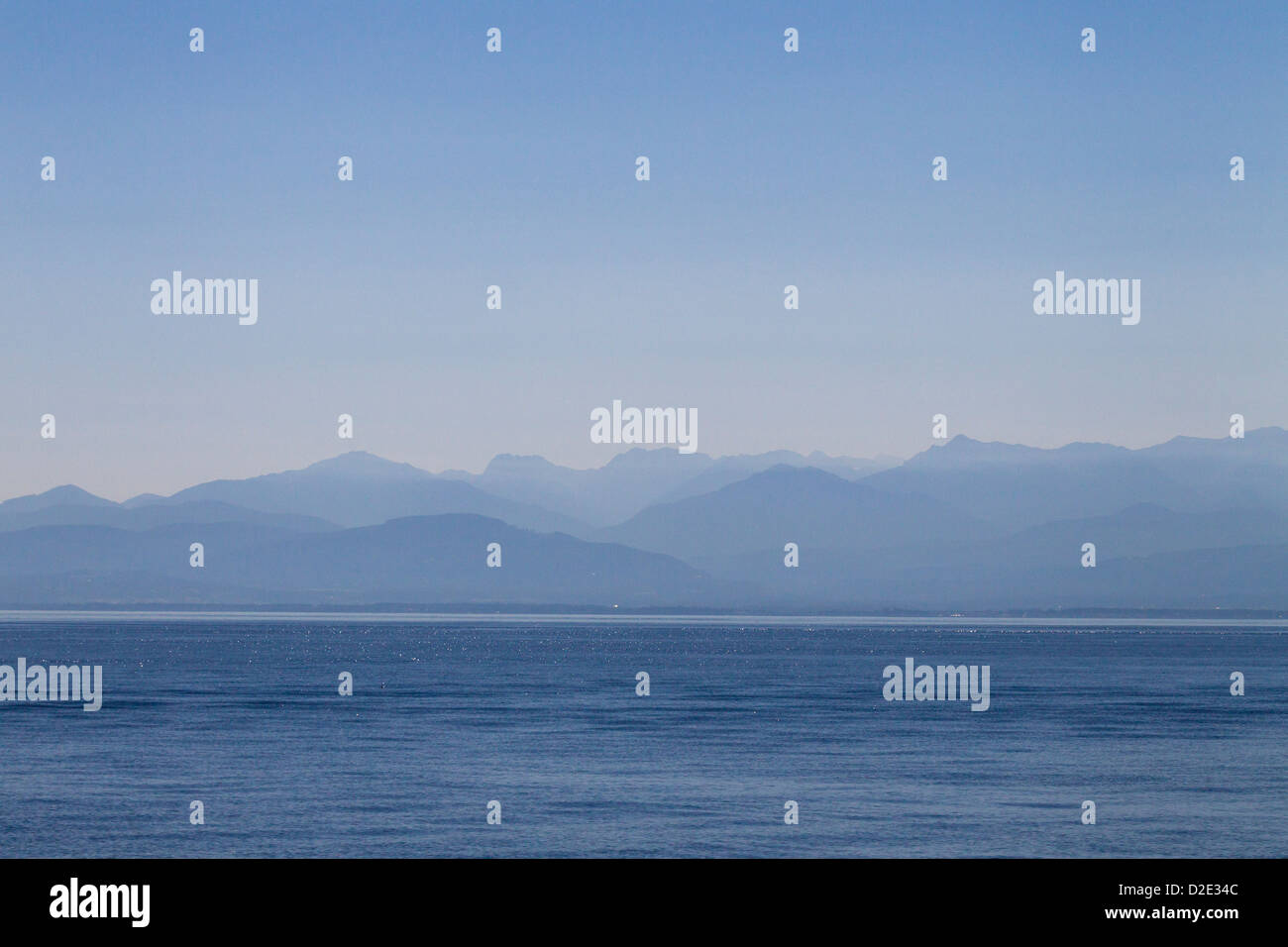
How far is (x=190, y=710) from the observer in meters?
92.6

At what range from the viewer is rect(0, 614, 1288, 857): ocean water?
47000 millimetres

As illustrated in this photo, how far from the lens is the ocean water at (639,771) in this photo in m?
47.0

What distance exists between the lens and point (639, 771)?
62094 mm
